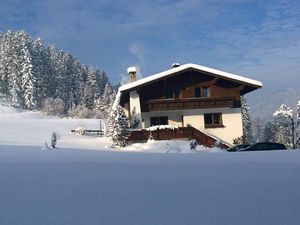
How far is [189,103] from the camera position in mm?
33312

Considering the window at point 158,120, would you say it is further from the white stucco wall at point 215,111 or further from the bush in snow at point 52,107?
the bush in snow at point 52,107

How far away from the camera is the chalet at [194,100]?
109 ft

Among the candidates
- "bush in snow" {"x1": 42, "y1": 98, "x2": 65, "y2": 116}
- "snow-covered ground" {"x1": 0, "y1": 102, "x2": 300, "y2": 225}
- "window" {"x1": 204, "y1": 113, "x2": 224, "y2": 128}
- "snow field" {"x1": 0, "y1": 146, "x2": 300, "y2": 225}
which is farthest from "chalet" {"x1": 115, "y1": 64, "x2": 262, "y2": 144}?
"bush in snow" {"x1": 42, "y1": 98, "x2": 65, "y2": 116}

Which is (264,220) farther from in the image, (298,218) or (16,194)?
(16,194)

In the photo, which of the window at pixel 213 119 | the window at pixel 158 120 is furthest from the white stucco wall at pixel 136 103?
the window at pixel 213 119

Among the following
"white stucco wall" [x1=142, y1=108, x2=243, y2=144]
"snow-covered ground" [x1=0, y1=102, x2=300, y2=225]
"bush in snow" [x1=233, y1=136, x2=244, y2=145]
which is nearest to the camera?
"snow-covered ground" [x1=0, y1=102, x2=300, y2=225]

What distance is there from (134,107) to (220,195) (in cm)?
2770

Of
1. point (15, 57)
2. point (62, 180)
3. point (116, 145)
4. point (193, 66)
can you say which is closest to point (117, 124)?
point (116, 145)

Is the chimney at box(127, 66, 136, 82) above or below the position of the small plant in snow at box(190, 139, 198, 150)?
above

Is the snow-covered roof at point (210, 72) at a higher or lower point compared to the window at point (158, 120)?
higher

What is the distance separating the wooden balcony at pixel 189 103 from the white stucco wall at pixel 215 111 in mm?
556

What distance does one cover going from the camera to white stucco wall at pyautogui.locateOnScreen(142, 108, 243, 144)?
3372cm

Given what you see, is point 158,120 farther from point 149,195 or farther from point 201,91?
point 149,195

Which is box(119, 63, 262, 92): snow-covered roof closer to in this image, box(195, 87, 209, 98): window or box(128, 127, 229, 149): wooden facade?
box(195, 87, 209, 98): window
